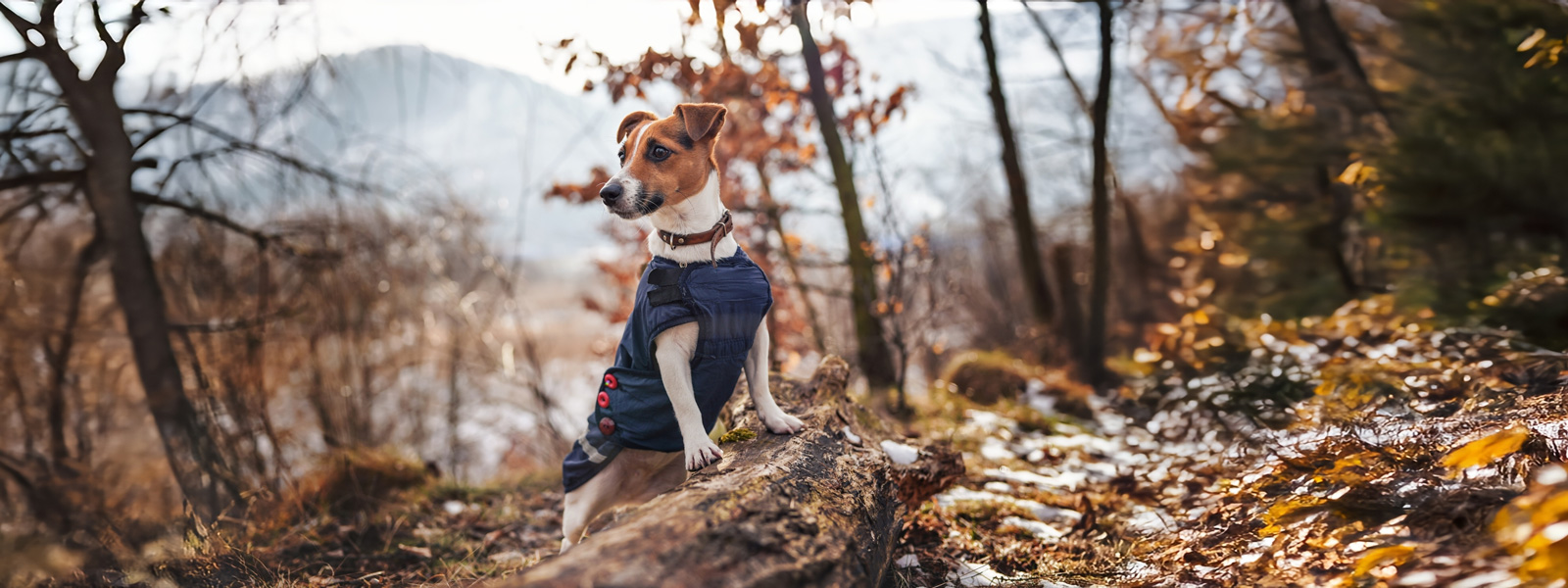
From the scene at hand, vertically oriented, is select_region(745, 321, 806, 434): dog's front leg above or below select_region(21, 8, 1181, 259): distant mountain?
below

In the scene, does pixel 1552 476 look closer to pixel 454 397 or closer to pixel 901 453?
pixel 901 453

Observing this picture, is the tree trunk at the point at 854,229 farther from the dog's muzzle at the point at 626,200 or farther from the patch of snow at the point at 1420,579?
the patch of snow at the point at 1420,579

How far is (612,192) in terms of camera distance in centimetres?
273

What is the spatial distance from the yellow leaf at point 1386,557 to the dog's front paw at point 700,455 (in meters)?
2.04

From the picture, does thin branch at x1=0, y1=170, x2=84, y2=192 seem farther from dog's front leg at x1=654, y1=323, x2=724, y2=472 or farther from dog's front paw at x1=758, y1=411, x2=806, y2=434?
dog's front paw at x1=758, y1=411, x2=806, y2=434

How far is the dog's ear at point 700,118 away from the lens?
2.98m

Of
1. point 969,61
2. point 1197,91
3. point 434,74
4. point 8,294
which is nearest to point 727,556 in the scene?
point 434,74

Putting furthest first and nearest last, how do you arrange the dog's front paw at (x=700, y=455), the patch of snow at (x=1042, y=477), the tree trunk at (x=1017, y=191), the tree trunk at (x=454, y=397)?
the tree trunk at (x=454, y=397) → the tree trunk at (x=1017, y=191) → the patch of snow at (x=1042, y=477) → the dog's front paw at (x=700, y=455)

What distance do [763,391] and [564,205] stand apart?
522 cm

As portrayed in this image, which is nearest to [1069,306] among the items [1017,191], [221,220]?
[1017,191]

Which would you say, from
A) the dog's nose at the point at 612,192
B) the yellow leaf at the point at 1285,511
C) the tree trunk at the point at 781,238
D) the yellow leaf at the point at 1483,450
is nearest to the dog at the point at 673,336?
the dog's nose at the point at 612,192

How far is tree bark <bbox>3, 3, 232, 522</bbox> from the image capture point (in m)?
4.10

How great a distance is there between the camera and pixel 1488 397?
11.7ft

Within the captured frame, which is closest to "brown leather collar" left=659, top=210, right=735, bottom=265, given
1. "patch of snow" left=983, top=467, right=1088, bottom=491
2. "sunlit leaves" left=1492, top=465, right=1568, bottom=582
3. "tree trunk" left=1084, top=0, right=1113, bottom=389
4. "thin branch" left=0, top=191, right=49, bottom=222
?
"sunlit leaves" left=1492, top=465, right=1568, bottom=582
